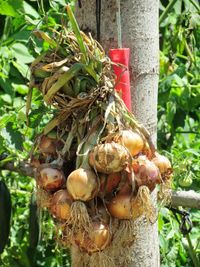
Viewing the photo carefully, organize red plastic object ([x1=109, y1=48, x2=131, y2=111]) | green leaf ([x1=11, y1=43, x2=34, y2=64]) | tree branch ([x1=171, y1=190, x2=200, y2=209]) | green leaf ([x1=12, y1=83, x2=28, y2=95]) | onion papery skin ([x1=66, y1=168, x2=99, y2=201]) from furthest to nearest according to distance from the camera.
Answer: green leaf ([x1=12, y1=83, x2=28, y2=95]), green leaf ([x1=11, y1=43, x2=34, y2=64]), tree branch ([x1=171, y1=190, x2=200, y2=209]), red plastic object ([x1=109, y1=48, x2=131, y2=111]), onion papery skin ([x1=66, y1=168, x2=99, y2=201])

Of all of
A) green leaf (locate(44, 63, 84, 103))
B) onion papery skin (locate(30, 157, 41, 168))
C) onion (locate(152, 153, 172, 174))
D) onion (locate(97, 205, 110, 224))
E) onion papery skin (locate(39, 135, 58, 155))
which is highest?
green leaf (locate(44, 63, 84, 103))

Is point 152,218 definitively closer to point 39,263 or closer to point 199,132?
point 199,132

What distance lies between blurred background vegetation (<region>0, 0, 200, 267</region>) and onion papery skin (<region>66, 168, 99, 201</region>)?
1.71 feet

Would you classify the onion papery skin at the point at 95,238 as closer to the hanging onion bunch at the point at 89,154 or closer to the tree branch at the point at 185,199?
the hanging onion bunch at the point at 89,154

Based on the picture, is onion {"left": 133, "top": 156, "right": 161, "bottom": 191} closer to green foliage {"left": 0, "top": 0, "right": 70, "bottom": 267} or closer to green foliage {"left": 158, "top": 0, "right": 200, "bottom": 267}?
green foliage {"left": 0, "top": 0, "right": 70, "bottom": 267}

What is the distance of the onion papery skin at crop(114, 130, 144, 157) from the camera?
121 cm

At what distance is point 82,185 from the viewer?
116 cm

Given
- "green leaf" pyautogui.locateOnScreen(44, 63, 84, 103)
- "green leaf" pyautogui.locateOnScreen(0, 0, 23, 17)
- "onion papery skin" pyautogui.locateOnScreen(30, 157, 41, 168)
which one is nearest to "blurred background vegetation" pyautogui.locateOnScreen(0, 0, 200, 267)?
"green leaf" pyautogui.locateOnScreen(0, 0, 23, 17)

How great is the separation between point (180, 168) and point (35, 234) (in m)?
0.79

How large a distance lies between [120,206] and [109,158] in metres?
0.09

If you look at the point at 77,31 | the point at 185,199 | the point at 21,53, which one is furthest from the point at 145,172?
the point at 21,53

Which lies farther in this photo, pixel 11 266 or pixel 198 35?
pixel 11 266

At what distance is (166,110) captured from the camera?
253cm

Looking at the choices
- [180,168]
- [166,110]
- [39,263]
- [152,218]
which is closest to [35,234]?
[39,263]
